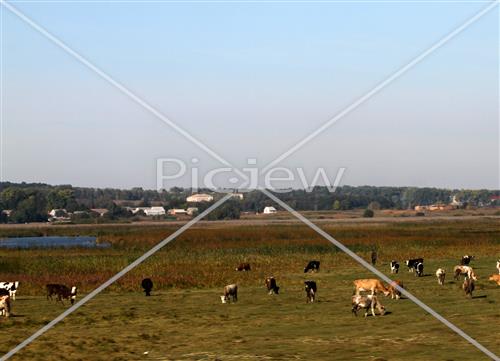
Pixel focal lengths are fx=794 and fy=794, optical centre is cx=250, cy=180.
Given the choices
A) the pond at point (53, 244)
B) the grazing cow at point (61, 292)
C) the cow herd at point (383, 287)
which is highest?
the cow herd at point (383, 287)

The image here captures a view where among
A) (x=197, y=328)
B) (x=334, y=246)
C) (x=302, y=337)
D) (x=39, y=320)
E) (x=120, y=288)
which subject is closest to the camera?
(x=302, y=337)

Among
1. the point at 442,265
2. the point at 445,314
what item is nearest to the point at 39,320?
the point at 445,314

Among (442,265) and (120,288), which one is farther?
(442,265)

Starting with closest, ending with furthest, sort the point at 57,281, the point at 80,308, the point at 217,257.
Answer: the point at 80,308 → the point at 57,281 → the point at 217,257

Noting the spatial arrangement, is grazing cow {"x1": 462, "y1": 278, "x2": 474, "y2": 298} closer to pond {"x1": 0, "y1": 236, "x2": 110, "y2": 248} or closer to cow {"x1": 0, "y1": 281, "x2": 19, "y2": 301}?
cow {"x1": 0, "y1": 281, "x2": 19, "y2": 301}

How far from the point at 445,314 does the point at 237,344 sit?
8.63 meters

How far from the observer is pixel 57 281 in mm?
44562

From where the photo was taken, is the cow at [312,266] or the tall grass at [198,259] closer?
the tall grass at [198,259]

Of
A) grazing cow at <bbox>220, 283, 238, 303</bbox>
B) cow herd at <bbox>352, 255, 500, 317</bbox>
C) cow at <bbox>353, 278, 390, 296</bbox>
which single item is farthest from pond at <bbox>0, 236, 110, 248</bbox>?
cow at <bbox>353, 278, 390, 296</bbox>

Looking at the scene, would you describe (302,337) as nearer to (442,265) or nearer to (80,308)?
(80,308)

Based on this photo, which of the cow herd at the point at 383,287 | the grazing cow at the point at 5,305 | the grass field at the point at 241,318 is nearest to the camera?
the grass field at the point at 241,318

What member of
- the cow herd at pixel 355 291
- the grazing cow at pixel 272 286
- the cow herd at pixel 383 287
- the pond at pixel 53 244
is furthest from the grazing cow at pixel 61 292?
the pond at pixel 53 244

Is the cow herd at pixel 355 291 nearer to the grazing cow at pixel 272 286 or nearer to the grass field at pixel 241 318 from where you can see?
the grazing cow at pixel 272 286

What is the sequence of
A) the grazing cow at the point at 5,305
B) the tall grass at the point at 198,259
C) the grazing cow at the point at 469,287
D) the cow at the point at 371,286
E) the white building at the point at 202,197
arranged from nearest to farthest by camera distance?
1. the grazing cow at the point at 5,305
2. the grazing cow at the point at 469,287
3. the cow at the point at 371,286
4. the tall grass at the point at 198,259
5. the white building at the point at 202,197
